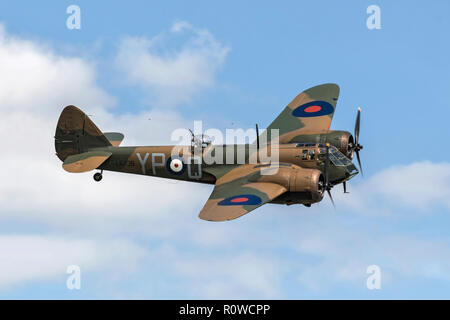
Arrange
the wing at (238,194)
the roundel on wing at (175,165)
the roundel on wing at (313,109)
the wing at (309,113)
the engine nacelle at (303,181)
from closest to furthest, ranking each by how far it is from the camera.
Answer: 1. the wing at (238,194)
2. the engine nacelle at (303,181)
3. the roundel on wing at (175,165)
4. the wing at (309,113)
5. the roundel on wing at (313,109)

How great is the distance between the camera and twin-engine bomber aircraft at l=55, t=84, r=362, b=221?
2767 cm

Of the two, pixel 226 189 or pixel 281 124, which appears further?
pixel 281 124

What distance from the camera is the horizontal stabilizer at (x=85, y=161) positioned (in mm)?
32344

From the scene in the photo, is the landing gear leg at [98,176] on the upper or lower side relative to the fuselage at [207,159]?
lower

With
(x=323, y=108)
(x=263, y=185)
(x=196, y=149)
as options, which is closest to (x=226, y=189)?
(x=263, y=185)

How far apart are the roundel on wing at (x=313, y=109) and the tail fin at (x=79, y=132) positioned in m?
9.71

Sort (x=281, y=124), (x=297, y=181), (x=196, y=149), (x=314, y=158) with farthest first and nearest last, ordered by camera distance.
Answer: (x=281, y=124) → (x=196, y=149) → (x=314, y=158) → (x=297, y=181)

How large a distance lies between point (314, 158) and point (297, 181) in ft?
7.60

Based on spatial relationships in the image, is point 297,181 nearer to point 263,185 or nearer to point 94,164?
point 263,185

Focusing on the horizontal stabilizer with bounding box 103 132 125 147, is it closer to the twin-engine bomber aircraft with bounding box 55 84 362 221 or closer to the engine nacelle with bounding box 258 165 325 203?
the twin-engine bomber aircraft with bounding box 55 84 362 221

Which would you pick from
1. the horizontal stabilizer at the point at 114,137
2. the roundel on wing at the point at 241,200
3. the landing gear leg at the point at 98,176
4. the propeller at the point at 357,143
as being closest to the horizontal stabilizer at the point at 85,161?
the landing gear leg at the point at 98,176

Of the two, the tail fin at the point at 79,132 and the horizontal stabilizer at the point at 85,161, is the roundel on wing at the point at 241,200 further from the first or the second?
the tail fin at the point at 79,132

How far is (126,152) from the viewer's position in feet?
107

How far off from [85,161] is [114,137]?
112 inches
